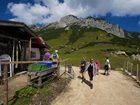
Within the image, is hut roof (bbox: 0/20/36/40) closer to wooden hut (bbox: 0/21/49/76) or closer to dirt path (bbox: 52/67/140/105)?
wooden hut (bbox: 0/21/49/76)

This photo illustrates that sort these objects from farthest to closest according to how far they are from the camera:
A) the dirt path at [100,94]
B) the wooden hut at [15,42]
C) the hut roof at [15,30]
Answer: the wooden hut at [15,42]
the hut roof at [15,30]
the dirt path at [100,94]

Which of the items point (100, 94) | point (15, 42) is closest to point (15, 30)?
point (15, 42)

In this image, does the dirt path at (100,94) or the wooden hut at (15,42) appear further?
the wooden hut at (15,42)

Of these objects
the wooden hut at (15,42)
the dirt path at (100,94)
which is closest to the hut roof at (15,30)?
the wooden hut at (15,42)

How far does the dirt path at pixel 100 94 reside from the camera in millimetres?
18578

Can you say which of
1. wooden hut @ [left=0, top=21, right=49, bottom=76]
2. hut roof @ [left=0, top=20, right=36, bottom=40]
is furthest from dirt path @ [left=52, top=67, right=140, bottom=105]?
hut roof @ [left=0, top=20, right=36, bottom=40]

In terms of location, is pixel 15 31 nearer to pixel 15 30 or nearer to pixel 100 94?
pixel 15 30

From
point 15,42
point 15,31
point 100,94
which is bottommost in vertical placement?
point 100,94

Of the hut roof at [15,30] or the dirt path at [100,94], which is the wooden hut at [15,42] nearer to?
the hut roof at [15,30]

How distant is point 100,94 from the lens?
812 inches

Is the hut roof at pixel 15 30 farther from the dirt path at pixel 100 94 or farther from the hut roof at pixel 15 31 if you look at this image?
the dirt path at pixel 100 94

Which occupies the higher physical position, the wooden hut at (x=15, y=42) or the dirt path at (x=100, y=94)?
the wooden hut at (x=15, y=42)

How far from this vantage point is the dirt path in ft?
61.0

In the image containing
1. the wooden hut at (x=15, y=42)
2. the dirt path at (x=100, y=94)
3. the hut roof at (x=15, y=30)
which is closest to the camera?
the dirt path at (x=100, y=94)
